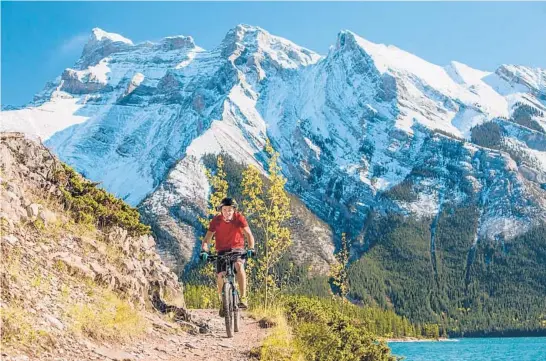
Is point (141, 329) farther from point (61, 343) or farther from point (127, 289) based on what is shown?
point (61, 343)

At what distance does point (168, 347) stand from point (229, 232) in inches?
153

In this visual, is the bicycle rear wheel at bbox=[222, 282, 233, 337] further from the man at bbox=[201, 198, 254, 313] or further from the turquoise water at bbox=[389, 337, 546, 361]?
the turquoise water at bbox=[389, 337, 546, 361]

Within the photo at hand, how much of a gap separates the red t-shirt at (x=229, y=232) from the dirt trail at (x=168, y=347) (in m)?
2.85

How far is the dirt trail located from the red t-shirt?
9.34 ft

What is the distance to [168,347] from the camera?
571 inches

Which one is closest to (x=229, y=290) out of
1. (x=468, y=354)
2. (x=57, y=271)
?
(x=57, y=271)

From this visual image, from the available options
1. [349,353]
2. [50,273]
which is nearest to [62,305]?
[50,273]

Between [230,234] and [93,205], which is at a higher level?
[93,205]

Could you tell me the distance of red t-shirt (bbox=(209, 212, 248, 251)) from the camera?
54.7ft

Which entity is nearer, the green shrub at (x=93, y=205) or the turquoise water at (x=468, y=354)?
the green shrub at (x=93, y=205)

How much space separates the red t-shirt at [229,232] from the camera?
16688 millimetres

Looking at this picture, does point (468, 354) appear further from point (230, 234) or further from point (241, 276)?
point (230, 234)

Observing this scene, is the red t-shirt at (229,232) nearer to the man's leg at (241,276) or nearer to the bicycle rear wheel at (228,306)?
the man's leg at (241,276)

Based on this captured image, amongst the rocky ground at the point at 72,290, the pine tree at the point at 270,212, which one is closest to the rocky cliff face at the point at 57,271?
the rocky ground at the point at 72,290
